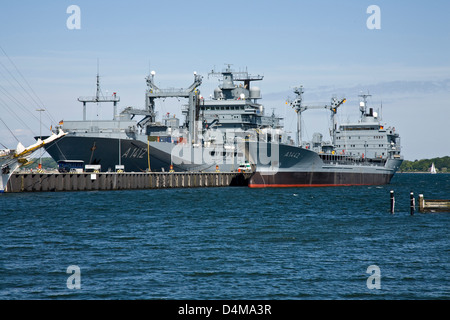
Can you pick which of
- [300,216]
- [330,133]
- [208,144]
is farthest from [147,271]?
[330,133]

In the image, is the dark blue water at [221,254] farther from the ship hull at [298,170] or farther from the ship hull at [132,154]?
the ship hull at [298,170]

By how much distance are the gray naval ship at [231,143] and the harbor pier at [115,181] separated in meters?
2.88

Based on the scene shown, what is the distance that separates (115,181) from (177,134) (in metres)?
16.0

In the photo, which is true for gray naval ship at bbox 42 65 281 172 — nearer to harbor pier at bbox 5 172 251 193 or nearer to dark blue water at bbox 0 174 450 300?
harbor pier at bbox 5 172 251 193

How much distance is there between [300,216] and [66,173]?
32799 millimetres

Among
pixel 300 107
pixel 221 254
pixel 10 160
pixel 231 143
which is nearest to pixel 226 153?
pixel 231 143

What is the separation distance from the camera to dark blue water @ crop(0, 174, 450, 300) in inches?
679

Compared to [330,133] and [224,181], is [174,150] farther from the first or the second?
[330,133]

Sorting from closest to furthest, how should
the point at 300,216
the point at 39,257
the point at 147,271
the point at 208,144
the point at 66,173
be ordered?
the point at 147,271 < the point at 39,257 < the point at 300,216 < the point at 66,173 < the point at 208,144

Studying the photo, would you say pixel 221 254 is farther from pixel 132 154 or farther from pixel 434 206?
pixel 132 154

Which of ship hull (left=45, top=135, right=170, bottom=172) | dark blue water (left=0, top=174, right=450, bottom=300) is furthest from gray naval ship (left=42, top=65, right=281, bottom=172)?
dark blue water (left=0, top=174, right=450, bottom=300)

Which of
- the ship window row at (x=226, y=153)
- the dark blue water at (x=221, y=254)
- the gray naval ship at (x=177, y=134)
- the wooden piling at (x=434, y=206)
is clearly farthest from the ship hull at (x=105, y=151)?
the wooden piling at (x=434, y=206)

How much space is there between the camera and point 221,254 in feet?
75.7
